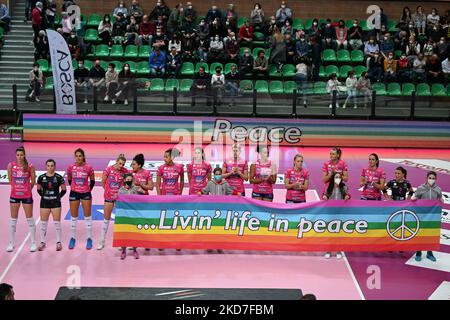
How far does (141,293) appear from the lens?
9.62 metres

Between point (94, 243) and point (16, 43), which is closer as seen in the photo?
point (94, 243)

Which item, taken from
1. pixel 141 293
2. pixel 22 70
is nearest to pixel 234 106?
pixel 22 70

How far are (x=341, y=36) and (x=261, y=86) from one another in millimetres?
4653

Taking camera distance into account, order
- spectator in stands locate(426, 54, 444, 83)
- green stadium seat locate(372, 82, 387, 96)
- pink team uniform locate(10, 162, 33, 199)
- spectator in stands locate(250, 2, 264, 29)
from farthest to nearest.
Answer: spectator in stands locate(250, 2, 264, 29)
spectator in stands locate(426, 54, 444, 83)
green stadium seat locate(372, 82, 387, 96)
pink team uniform locate(10, 162, 33, 199)

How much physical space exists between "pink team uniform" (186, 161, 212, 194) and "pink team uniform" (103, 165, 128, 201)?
50.1 inches

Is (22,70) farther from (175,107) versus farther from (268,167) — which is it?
(268,167)

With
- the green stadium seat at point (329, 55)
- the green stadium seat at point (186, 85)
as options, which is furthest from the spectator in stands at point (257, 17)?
the green stadium seat at point (186, 85)

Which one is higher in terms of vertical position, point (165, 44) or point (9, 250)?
point (165, 44)

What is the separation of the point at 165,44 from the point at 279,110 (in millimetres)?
4732

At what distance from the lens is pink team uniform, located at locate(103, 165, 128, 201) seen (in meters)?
11.3

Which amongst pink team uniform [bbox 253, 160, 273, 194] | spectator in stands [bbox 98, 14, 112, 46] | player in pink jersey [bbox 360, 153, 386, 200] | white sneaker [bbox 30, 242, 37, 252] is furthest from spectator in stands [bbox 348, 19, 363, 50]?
white sneaker [bbox 30, 242, 37, 252]

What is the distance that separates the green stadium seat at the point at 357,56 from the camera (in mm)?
22719

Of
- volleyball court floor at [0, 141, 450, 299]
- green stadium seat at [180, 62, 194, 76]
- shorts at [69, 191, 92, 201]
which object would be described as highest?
green stadium seat at [180, 62, 194, 76]

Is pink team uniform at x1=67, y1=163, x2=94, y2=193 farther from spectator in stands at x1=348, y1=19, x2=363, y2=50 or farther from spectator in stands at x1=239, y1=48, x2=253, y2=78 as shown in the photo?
spectator in stands at x1=348, y1=19, x2=363, y2=50
